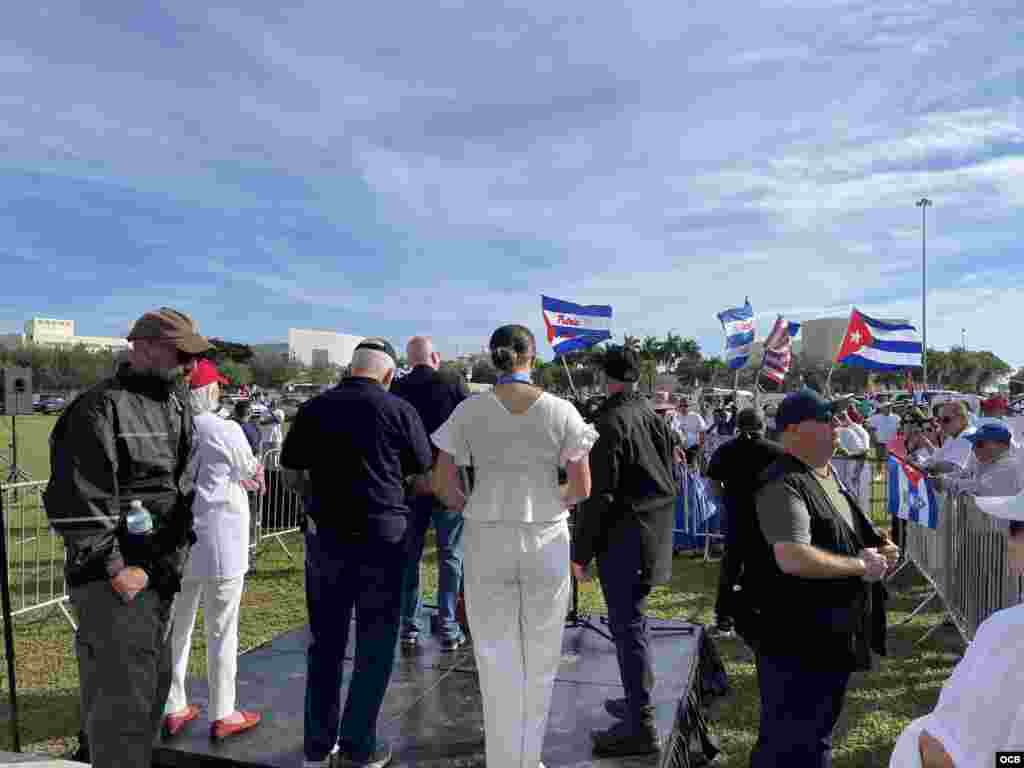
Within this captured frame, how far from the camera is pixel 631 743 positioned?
339 cm

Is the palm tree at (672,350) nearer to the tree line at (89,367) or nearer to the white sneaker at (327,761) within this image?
the tree line at (89,367)

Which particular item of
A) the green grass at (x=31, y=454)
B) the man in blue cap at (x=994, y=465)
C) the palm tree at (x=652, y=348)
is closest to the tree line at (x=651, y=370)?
the palm tree at (x=652, y=348)

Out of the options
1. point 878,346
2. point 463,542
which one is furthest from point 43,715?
point 878,346

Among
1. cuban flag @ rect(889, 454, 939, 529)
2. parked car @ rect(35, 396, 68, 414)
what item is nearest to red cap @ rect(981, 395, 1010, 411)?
cuban flag @ rect(889, 454, 939, 529)

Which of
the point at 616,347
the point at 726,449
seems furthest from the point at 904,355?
the point at 616,347

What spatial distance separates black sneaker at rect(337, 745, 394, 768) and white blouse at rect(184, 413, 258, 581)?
1.09 m

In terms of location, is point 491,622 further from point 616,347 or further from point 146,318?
point 146,318

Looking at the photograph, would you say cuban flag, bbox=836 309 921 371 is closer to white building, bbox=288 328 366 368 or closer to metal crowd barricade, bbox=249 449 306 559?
metal crowd barricade, bbox=249 449 306 559

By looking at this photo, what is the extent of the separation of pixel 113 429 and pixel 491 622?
1680mm

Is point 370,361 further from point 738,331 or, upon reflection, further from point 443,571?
point 738,331

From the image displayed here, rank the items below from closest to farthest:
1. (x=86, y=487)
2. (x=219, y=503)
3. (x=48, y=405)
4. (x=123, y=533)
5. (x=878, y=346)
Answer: (x=86, y=487) < (x=123, y=533) < (x=219, y=503) < (x=878, y=346) < (x=48, y=405)

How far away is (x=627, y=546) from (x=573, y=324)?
7314 millimetres

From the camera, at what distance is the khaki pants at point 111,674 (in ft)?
8.41

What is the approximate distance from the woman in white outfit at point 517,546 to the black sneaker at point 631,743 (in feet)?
1.82
